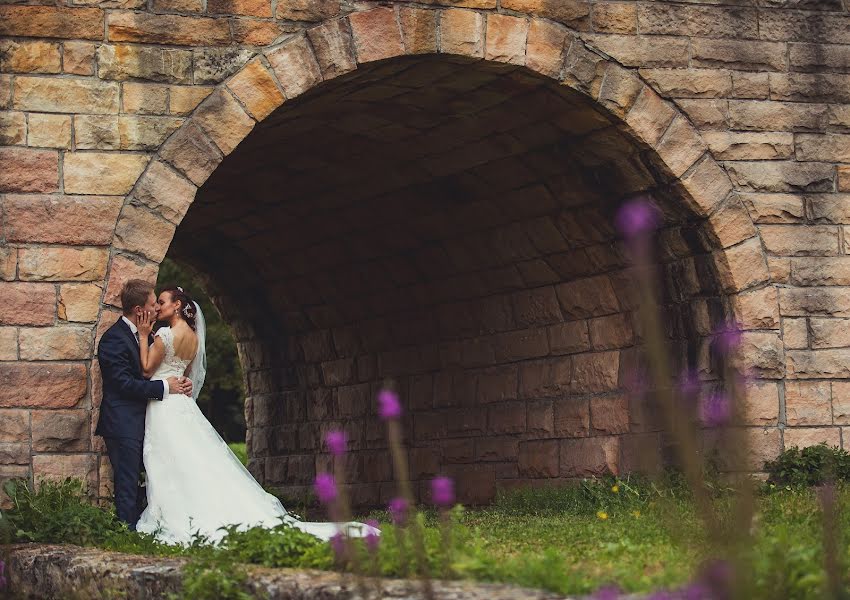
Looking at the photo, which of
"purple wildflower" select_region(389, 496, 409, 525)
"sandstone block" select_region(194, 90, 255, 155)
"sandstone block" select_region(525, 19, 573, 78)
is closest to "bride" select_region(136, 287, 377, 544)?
"sandstone block" select_region(194, 90, 255, 155)

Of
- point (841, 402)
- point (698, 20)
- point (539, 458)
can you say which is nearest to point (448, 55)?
point (698, 20)

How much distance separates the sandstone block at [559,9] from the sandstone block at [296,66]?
1265mm

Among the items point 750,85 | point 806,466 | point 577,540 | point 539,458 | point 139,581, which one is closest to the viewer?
point 139,581

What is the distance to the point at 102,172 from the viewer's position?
328 inches

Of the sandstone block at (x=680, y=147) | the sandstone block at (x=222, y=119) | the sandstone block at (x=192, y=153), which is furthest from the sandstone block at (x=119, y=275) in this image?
the sandstone block at (x=680, y=147)

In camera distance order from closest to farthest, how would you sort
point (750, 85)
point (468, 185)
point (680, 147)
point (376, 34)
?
1. point (376, 34)
2. point (680, 147)
3. point (750, 85)
4. point (468, 185)

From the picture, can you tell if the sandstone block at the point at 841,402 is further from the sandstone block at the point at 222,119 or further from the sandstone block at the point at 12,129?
the sandstone block at the point at 12,129

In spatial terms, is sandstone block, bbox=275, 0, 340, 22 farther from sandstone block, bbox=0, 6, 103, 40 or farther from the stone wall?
sandstone block, bbox=0, 6, 103, 40

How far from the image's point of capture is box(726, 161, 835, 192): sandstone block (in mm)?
9602

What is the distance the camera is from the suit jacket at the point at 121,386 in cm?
805

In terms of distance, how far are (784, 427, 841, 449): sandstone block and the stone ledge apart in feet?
15.1

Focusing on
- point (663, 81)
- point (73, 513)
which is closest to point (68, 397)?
point (73, 513)

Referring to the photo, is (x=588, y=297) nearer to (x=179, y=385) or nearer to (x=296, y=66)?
(x=296, y=66)

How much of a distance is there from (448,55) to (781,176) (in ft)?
8.00
